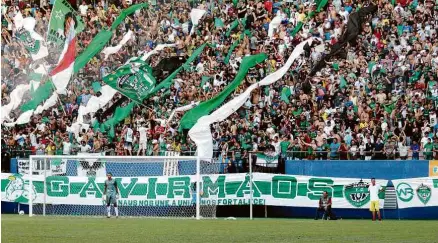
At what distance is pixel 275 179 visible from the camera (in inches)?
1102

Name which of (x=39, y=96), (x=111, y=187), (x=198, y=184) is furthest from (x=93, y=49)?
(x=198, y=184)

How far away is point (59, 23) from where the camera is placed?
3659cm

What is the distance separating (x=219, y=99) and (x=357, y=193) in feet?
24.3

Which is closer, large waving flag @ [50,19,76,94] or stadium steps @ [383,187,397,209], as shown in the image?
stadium steps @ [383,187,397,209]

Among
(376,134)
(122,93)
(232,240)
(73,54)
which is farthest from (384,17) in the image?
(232,240)

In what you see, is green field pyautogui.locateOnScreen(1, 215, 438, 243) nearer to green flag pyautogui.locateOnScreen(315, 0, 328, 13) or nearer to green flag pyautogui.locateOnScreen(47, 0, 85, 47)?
green flag pyautogui.locateOnScreen(315, 0, 328, 13)

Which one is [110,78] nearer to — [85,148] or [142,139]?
[85,148]

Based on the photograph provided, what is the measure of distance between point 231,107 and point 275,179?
15.9ft

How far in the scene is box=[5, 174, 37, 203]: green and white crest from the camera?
99.1ft

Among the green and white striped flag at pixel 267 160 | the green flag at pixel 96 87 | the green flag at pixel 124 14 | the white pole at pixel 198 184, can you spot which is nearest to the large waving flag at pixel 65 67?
the green flag at pixel 96 87

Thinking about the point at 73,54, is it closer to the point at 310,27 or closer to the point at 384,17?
the point at 310,27

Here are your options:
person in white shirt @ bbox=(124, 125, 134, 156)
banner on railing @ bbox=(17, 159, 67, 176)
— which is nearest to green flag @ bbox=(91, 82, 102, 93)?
person in white shirt @ bbox=(124, 125, 134, 156)

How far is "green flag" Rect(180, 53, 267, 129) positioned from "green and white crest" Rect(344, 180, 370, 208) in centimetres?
683

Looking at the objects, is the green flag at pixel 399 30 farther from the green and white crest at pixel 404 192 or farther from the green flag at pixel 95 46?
the green flag at pixel 95 46
